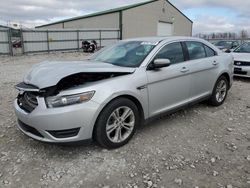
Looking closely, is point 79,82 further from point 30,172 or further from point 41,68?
point 30,172

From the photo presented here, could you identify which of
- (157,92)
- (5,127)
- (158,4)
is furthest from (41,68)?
(158,4)

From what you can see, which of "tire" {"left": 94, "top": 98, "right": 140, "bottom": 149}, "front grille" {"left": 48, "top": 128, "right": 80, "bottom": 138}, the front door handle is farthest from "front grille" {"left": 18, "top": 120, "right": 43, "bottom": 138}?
the front door handle

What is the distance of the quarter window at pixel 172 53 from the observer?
378 centimetres

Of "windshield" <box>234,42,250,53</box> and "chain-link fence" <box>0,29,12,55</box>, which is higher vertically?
"chain-link fence" <box>0,29,12,55</box>

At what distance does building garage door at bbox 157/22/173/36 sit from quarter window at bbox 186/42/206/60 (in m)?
24.0

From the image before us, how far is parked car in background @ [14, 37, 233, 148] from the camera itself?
9.16ft

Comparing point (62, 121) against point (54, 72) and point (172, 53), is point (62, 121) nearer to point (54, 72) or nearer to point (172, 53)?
point (54, 72)

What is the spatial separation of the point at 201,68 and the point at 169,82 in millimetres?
989

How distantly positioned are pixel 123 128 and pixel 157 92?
2.51 feet

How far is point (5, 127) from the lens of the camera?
3.90 m

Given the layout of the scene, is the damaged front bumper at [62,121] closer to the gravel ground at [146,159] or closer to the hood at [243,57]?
the gravel ground at [146,159]

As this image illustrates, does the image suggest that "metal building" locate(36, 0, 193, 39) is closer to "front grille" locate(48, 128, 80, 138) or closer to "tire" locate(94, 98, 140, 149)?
"tire" locate(94, 98, 140, 149)

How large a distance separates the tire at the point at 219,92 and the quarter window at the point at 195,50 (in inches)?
29.3

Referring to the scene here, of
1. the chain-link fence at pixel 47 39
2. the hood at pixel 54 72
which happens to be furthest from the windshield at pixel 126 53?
the chain-link fence at pixel 47 39
